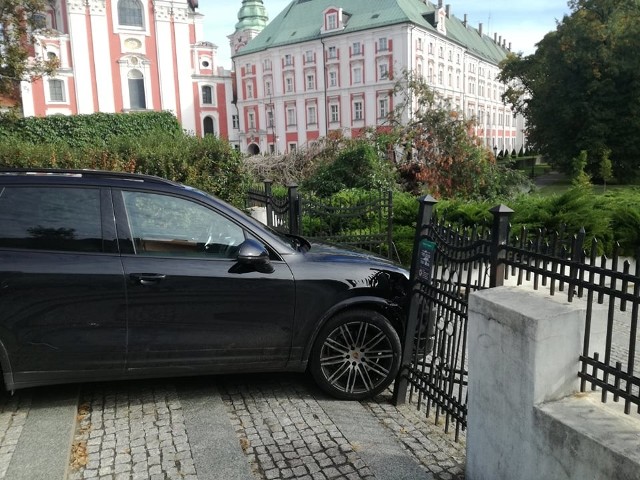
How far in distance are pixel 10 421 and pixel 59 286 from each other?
1.07 meters

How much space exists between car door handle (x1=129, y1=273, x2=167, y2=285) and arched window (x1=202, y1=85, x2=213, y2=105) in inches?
2590

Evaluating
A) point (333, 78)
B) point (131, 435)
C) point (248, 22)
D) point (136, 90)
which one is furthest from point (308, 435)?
point (248, 22)

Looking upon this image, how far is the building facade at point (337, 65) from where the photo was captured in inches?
2313

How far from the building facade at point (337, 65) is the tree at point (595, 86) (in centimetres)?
1804

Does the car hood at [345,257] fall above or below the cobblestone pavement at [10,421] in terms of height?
above

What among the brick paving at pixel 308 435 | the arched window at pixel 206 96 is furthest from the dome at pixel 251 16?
the brick paving at pixel 308 435

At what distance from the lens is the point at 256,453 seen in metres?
3.64

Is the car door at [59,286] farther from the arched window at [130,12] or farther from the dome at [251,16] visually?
the dome at [251,16]

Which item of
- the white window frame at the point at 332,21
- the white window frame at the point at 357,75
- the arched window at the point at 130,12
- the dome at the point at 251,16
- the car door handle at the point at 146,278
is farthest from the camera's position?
the dome at the point at 251,16

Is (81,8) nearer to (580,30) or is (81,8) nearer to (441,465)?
(580,30)

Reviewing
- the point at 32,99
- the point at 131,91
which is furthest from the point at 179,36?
the point at 32,99

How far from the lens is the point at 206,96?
66562 mm

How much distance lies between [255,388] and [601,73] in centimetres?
3781

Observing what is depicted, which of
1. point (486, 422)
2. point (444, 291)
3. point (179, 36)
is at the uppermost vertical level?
point (179, 36)
